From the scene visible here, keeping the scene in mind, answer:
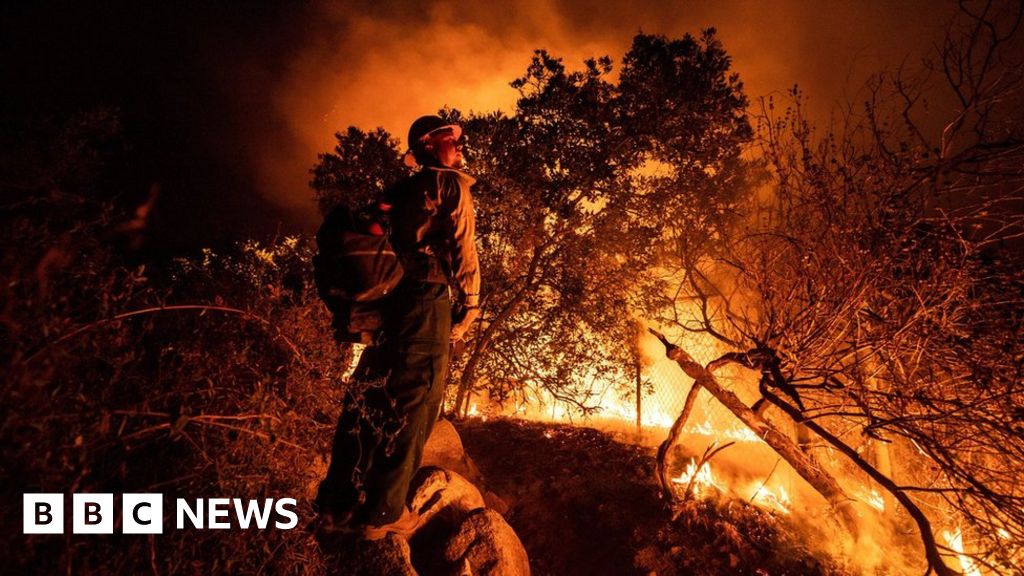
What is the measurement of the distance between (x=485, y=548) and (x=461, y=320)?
71.2 inches

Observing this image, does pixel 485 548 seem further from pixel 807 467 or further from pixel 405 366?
pixel 807 467

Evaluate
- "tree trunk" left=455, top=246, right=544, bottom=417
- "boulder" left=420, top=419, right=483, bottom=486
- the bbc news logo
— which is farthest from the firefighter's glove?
"tree trunk" left=455, top=246, right=544, bottom=417

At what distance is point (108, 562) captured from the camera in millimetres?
1690

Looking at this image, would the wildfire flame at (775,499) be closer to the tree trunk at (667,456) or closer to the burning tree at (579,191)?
the tree trunk at (667,456)

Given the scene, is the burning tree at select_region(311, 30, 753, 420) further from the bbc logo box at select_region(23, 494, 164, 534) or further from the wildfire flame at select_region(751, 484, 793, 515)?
the bbc logo box at select_region(23, 494, 164, 534)

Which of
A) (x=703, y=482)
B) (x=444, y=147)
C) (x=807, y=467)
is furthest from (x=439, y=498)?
(x=807, y=467)

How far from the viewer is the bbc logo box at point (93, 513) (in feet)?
4.58

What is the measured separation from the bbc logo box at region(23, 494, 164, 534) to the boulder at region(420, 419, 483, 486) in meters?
3.12

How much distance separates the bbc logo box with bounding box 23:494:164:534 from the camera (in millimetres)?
1395

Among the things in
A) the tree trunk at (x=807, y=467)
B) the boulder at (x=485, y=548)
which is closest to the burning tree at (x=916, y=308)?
the tree trunk at (x=807, y=467)

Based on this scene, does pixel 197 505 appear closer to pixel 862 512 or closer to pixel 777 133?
pixel 777 133

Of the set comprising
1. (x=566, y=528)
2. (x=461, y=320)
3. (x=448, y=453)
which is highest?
(x=461, y=320)

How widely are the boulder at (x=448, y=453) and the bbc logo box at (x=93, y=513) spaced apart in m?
3.12

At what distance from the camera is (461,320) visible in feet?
9.88
